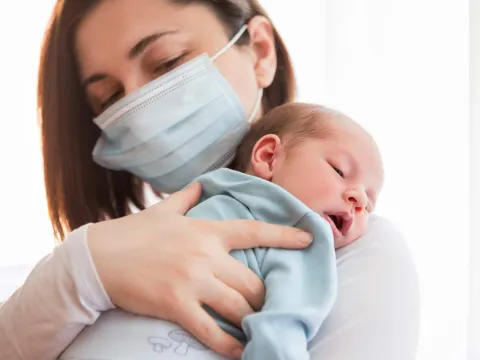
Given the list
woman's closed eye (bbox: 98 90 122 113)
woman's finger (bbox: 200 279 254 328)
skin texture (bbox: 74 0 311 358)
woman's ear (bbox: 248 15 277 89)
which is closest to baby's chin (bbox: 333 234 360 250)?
skin texture (bbox: 74 0 311 358)

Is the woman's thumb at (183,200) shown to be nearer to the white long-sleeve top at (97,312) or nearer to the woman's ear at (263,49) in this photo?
the white long-sleeve top at (97,312)

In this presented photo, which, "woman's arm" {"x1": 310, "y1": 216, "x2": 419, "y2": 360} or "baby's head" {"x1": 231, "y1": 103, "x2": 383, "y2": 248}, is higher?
"baby's head" {"x1": 231, "y1": 103, "x2": 383, "y2": 248}

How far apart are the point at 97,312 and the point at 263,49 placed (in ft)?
2.33

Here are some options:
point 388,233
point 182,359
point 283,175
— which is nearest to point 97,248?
point 182,359

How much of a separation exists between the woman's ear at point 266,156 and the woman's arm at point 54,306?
31cm

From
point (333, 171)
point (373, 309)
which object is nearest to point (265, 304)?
point (373, 309)

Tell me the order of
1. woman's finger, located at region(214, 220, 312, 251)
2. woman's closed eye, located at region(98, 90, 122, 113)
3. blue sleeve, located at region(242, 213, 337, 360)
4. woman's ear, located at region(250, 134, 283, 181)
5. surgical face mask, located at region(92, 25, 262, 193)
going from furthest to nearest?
1. woman's closed eye, located at region(98, 90, 122, 113)
2. surgical face mask, located at region(92, 25, 262, 193)
3. woman's ear, located at region(250, 134, 283, 181)
4. woman's finger, located at region(214, 220, 312, 251)
5. blue sleeve, located at region(242, 213, 337, 360)

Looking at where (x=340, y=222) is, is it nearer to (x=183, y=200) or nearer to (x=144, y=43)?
(x=183, y=200)

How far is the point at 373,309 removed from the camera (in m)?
0.85

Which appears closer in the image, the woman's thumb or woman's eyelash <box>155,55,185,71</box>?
the woman's thumb

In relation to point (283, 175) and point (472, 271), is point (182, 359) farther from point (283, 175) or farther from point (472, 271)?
point (472, 271)

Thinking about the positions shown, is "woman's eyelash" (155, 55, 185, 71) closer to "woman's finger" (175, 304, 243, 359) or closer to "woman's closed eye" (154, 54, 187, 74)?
"woman's closed eye" (154, 54, 187, 74)

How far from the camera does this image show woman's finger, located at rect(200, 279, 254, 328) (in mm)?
818

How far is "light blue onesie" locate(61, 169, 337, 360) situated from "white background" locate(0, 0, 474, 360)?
0.91m
